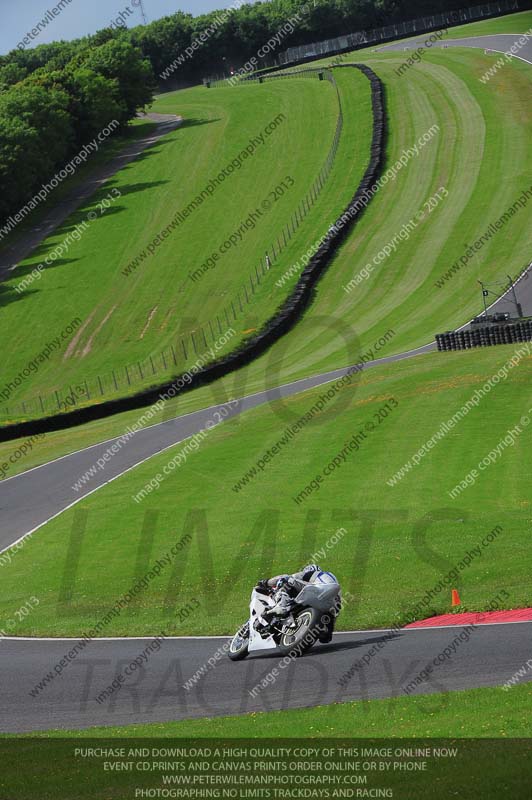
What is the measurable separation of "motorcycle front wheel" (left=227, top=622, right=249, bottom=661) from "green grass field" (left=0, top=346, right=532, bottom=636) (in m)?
2.49

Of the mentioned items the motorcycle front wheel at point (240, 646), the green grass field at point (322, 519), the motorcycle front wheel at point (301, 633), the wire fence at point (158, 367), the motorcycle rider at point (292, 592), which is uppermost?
the motorcycle rider at point (292, 592)

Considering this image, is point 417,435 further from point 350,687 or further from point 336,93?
point 336,93

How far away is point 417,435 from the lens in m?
32.7

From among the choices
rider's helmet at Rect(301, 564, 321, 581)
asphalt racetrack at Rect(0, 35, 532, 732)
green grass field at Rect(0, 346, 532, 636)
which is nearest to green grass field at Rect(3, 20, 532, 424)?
green grass field at Rect(0, 346, 532, 636)

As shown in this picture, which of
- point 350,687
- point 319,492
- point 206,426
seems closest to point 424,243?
point 206,426

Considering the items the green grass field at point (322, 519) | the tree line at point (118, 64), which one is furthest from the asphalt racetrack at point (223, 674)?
the tree line at point (118, 64)

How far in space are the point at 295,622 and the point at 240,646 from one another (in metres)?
1.20

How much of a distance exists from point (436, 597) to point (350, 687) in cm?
564

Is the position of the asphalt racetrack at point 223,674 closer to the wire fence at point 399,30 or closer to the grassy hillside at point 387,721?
the grassy hillside at point 387,721

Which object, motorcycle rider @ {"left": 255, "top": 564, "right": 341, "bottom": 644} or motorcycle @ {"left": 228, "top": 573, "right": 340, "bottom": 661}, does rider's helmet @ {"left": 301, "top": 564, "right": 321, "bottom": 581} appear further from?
motorcycle @ {"left": 228, "top": 573, "right": 340, "bottom": 661}

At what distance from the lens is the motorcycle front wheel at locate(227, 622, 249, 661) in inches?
692

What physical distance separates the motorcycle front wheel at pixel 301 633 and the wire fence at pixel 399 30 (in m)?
132

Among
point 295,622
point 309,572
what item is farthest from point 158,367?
point 295,622

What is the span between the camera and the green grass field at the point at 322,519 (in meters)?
21.8
